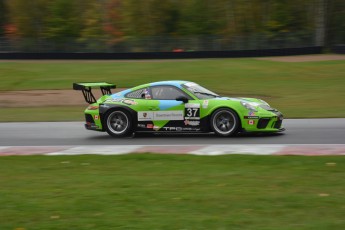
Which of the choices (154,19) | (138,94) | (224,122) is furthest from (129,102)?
(154,19)

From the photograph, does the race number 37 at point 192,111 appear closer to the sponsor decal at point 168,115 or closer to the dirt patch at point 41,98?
the sponsor decal at point 168,115

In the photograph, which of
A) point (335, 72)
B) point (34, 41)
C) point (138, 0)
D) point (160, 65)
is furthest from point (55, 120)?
point (138, 0)

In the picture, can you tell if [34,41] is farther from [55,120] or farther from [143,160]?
[143,160]

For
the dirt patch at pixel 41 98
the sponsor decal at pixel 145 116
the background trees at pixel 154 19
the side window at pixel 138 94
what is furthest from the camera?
the background trees at pixel 154 19

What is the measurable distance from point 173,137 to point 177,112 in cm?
70

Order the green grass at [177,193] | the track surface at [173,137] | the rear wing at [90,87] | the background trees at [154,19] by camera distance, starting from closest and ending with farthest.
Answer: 1. the green grass at [177,193]
2. the track surface at [173,137]
3. the rear wing at [90,87]
4. the background trees at [154,19]

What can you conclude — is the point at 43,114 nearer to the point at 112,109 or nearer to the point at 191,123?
the point at 112,109

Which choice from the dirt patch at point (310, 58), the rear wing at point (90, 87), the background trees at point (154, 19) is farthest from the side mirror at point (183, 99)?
the background trees at point (154, 19)

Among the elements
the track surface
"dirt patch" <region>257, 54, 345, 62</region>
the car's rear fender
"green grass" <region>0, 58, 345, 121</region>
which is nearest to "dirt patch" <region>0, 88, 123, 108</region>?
"green grass" <region>0, 58, 345, 121</region>

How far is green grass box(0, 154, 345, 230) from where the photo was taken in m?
6.67

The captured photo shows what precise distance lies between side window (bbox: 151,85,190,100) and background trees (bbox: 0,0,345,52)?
43373 millimetres

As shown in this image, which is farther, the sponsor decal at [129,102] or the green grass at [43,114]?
the green grass at [43,114]

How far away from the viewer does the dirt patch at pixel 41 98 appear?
26328mm

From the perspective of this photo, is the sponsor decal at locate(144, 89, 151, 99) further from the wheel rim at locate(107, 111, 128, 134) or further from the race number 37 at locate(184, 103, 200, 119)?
the race number 37 at locate(184, 103, 200, 119)
